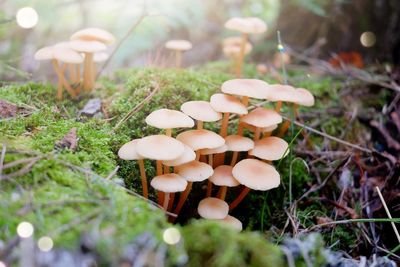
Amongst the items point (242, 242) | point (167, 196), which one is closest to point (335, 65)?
point (167, 196)

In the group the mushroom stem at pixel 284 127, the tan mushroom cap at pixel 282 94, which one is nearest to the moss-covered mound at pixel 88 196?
the tan mushroom cap at pixel 282 94

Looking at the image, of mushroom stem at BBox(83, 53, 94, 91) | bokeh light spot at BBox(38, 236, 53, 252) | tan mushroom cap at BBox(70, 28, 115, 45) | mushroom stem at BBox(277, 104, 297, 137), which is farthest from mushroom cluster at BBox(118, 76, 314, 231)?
mushroom stem at BBox(83, 53, 94, 91)

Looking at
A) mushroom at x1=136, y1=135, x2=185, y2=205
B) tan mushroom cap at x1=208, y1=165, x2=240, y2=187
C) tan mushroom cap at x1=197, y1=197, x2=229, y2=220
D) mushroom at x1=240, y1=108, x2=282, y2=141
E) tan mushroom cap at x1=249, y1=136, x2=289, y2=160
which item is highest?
mushroom at x1=136, y1=135, x2=185, y2=205

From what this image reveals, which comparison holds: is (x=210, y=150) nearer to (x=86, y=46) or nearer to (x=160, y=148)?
(x=160, y=148)

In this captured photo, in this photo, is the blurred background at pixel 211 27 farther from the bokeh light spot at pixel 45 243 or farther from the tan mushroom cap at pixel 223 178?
the bokeh light spot at pixel 45 243

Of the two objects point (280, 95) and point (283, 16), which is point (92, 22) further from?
point (280, 95)

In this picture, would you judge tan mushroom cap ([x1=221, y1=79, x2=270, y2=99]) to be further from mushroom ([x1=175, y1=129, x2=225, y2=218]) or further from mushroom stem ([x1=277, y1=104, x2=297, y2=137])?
→ mushroom stem ([x1=277, y1=104, x2=297, y2=137])
